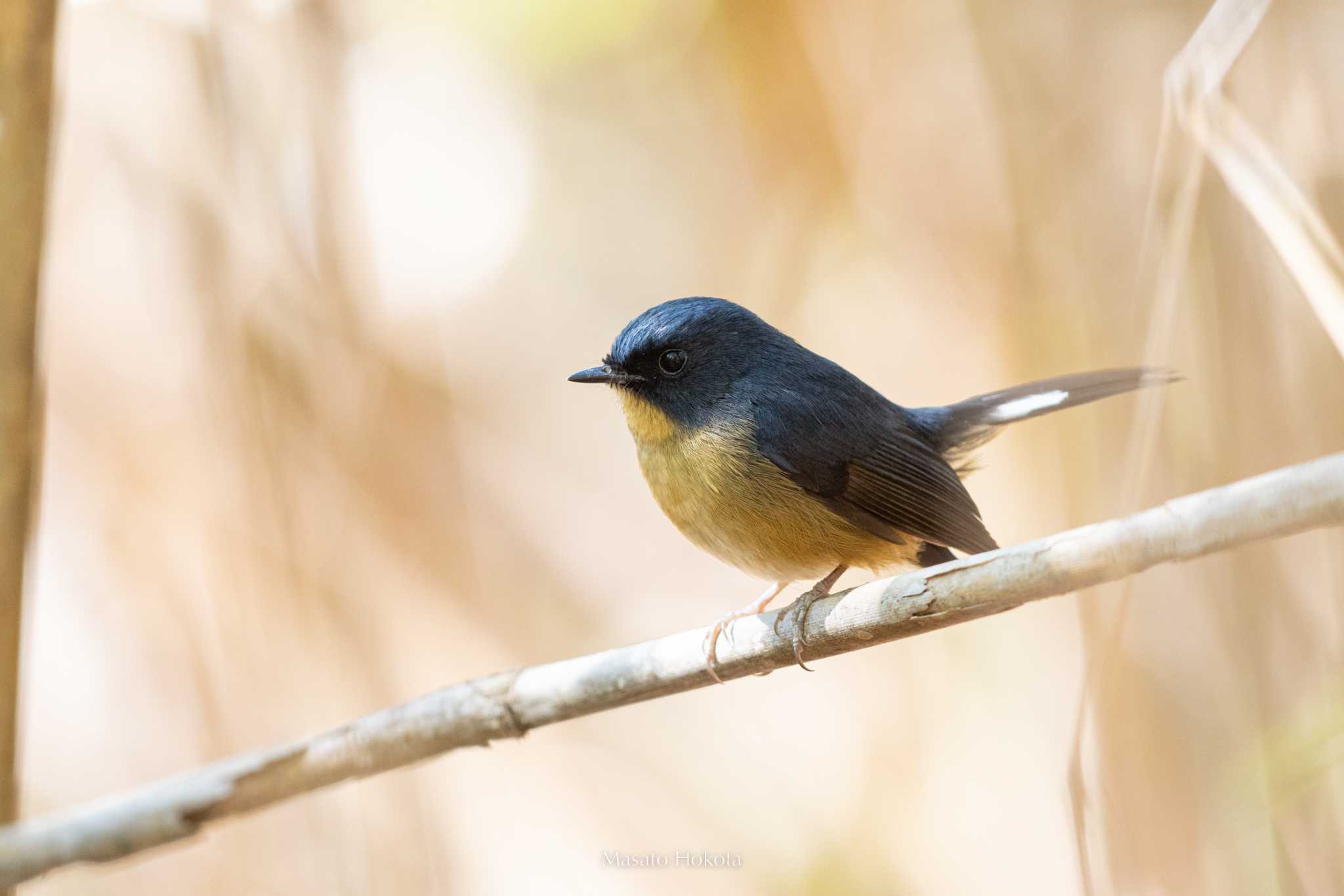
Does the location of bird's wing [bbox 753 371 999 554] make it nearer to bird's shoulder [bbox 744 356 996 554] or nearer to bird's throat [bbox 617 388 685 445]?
bird's shoulder [bbox 744 356 996 554]

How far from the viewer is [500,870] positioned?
3.53 m

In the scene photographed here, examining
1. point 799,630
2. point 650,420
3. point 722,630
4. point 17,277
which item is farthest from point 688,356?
point 17,277

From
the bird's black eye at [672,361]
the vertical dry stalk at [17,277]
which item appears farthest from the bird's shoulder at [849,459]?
the vertical dry stalk at [17,277]

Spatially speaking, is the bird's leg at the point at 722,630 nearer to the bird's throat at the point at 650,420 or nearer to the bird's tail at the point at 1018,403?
the bird's throat at the point at 650,420

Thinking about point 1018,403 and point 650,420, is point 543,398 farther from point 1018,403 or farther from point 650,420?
point 1018,403

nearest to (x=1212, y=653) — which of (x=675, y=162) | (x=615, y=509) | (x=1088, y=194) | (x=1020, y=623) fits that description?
(x=1088, y=194)

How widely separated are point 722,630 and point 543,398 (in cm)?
218

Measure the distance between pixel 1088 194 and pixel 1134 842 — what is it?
148cm

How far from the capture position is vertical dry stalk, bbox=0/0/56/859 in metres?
1.93

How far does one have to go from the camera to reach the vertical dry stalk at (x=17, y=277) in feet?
6.32

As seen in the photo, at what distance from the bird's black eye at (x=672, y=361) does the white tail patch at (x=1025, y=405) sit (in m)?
0.75

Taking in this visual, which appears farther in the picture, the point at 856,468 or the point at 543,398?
the point at 543,398

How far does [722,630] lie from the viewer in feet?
6.13

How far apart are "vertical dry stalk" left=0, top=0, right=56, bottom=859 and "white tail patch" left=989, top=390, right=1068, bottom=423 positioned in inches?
81.1
